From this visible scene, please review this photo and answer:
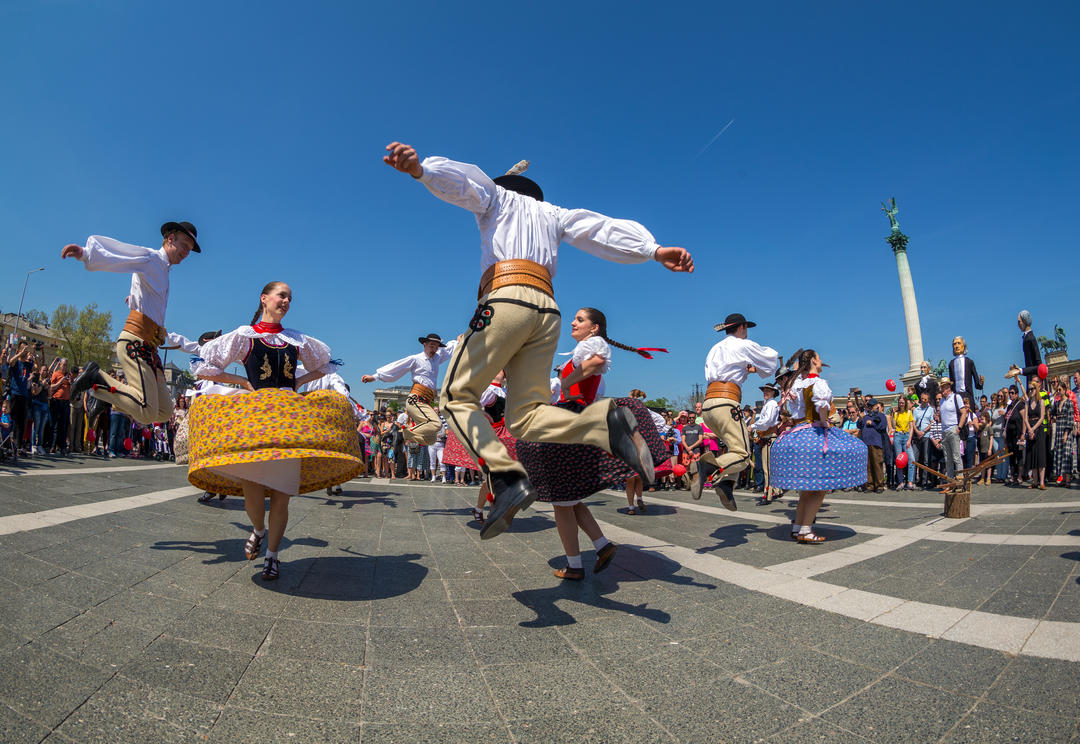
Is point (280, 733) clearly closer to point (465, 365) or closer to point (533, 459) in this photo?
point (465, 365)

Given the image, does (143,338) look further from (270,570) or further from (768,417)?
(768,417)

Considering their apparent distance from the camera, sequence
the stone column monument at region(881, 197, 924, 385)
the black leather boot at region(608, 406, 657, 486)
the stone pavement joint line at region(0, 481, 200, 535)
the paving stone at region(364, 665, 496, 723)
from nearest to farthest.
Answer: the paving stone at region(364, 665, 496, 723) < the black leather boot at region(608, 406, 657, 486) < the stone pavement joint line at region(0, 481, 200, 535) < the stone column monument at region(881, 197, 924, 385)

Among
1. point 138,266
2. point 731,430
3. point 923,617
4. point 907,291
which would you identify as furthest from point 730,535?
point 907,291

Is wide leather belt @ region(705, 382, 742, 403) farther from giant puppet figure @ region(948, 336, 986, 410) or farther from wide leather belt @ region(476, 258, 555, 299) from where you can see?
giant puppet figure @ region(948, 336, 986, 410)

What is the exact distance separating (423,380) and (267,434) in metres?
5.24

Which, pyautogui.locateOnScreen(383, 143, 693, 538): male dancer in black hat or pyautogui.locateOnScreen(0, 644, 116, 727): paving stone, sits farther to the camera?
pyautogui.locateOnScreen(383, 143, 693, 538): male dancer in black hat

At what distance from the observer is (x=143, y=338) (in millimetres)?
4992

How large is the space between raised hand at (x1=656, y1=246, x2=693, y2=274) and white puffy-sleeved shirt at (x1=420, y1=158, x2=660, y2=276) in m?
0.06

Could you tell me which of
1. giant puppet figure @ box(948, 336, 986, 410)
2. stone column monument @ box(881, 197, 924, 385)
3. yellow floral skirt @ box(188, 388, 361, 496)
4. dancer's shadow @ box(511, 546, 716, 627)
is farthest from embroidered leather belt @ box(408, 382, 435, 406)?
stone column monument @ box(881, 197, 924, 385)

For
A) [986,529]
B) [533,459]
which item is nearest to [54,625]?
[533,459]

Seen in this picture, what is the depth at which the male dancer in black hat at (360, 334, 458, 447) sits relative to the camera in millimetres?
7898

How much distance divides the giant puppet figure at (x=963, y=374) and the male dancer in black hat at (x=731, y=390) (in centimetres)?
607

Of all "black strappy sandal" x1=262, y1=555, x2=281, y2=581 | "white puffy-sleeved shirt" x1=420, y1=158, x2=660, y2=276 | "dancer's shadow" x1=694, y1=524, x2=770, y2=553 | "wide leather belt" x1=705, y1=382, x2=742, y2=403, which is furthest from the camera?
"wide leather belt" x1=705, y1=382, x2=742, y2=403

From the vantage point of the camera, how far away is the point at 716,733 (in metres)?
1.62
